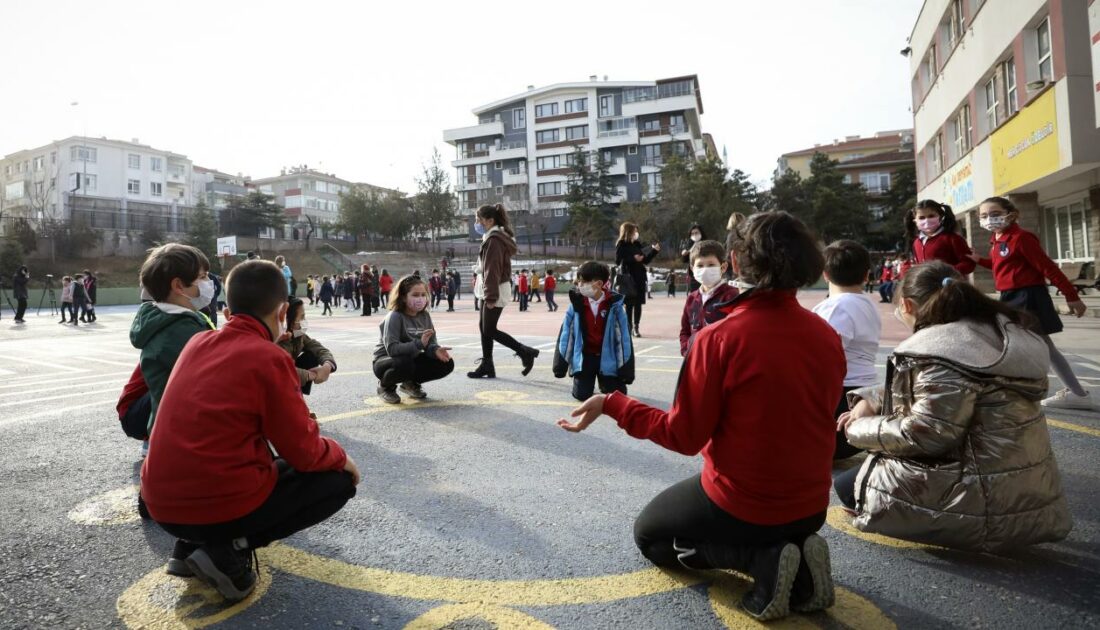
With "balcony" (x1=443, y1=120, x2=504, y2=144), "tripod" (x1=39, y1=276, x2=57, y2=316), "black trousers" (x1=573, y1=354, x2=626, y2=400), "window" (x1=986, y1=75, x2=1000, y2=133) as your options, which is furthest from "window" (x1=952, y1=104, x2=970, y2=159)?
"balcony" (x1=443, y1=120, x2=504, y2=144)

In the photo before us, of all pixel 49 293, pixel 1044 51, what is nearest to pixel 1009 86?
pixel 1044 51

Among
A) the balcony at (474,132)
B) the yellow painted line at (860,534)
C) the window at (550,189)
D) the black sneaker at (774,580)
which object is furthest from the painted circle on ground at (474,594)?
the balcony at (474,132)

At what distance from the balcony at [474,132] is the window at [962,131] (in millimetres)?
58516

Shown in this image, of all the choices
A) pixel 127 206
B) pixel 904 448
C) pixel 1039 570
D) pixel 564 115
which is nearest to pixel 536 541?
pixel 904 448

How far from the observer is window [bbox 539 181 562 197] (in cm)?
7288

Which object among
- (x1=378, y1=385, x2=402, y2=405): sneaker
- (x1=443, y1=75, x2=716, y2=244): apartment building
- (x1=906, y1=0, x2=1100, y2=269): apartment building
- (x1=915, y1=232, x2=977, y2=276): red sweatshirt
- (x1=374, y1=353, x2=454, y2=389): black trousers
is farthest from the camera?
(x1=443, y1=75, x2=716, y2=244): apartment building

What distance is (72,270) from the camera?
42.8 meters

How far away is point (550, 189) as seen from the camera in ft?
240

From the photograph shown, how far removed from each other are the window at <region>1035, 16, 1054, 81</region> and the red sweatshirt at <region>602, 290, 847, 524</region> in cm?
1617

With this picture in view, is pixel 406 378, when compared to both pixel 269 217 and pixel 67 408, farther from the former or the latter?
pixel 269 217

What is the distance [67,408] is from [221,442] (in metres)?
5.22

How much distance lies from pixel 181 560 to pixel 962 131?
24.8 metres

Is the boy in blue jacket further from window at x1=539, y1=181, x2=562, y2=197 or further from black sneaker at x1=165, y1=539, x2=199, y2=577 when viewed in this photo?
window at x1=539, y1=181, x2=562, y2=197

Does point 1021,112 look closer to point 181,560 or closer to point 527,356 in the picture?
point 527,356
